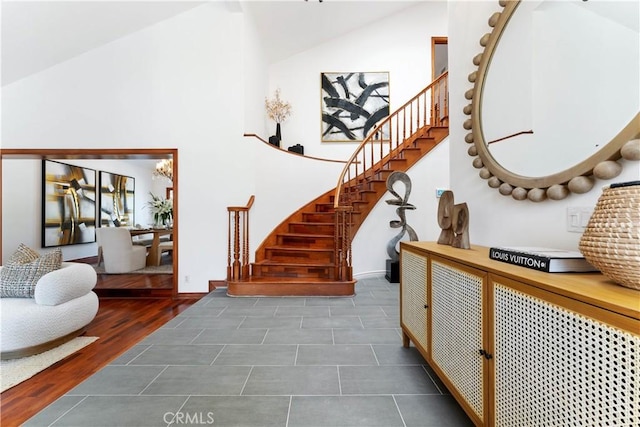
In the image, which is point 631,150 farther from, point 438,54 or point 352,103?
point 438,54

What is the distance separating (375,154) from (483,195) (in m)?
4.32

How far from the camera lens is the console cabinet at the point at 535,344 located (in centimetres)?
71

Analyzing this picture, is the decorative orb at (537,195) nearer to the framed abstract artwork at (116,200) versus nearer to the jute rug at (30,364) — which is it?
the jute rug at (30,364)

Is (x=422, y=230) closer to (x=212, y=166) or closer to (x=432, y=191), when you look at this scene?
(x=432, y=191)

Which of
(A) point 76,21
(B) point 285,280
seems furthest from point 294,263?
(A) point 76,21

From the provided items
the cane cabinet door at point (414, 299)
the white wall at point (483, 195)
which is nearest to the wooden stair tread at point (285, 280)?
the cane cabinet door at point (414, 299)

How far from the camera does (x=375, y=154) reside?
610cm

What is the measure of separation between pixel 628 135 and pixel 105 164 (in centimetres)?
865

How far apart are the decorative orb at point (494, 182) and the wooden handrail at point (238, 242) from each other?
119 inches

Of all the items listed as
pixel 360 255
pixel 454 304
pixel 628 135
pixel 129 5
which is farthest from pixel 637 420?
pixel 129 5

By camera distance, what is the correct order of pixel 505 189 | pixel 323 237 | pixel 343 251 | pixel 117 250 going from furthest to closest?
pixel 117 250 → pixel 323 237 → pixel 343 251 → pixel 505 189

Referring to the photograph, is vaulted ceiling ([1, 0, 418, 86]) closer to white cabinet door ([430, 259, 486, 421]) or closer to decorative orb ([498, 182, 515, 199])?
decorative orb ([498, 182, 515, 199])

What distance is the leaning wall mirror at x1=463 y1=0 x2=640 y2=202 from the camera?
1.08 meters

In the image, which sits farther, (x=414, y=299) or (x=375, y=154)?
(x=375, y=154)
